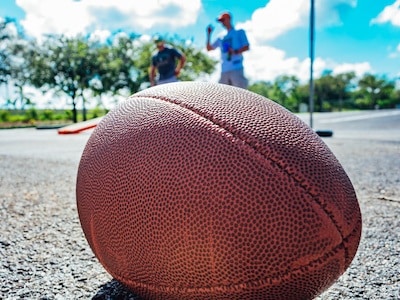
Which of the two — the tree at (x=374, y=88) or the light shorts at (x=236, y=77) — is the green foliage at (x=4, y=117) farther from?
the tree at (x=374, y=88)

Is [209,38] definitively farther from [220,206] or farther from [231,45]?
[220,206]

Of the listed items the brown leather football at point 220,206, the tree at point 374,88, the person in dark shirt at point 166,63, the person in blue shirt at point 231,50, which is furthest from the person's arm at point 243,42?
the tree at point 374,88

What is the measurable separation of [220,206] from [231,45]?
7149 mm

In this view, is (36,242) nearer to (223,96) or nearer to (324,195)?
(223,96)

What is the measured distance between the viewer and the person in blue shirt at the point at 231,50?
8031 mm

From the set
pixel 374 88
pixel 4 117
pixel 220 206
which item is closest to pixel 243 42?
pixel 220 206

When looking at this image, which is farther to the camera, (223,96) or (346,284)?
(346,284)

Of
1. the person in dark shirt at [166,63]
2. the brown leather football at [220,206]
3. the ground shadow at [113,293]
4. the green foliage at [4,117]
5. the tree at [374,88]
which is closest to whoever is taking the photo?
the brown leather football at [220,206]

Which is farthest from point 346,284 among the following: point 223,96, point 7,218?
point 7,218

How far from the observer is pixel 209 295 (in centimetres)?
147

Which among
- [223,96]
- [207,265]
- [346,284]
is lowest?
[346,284]

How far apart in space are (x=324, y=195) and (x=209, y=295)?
1.83 feet

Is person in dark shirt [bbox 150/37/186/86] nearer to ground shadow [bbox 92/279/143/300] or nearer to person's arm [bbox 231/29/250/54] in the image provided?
person's arm [bbox 231/29/250/54]

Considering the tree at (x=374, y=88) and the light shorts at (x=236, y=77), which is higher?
the tree at (x=374, y=88)
